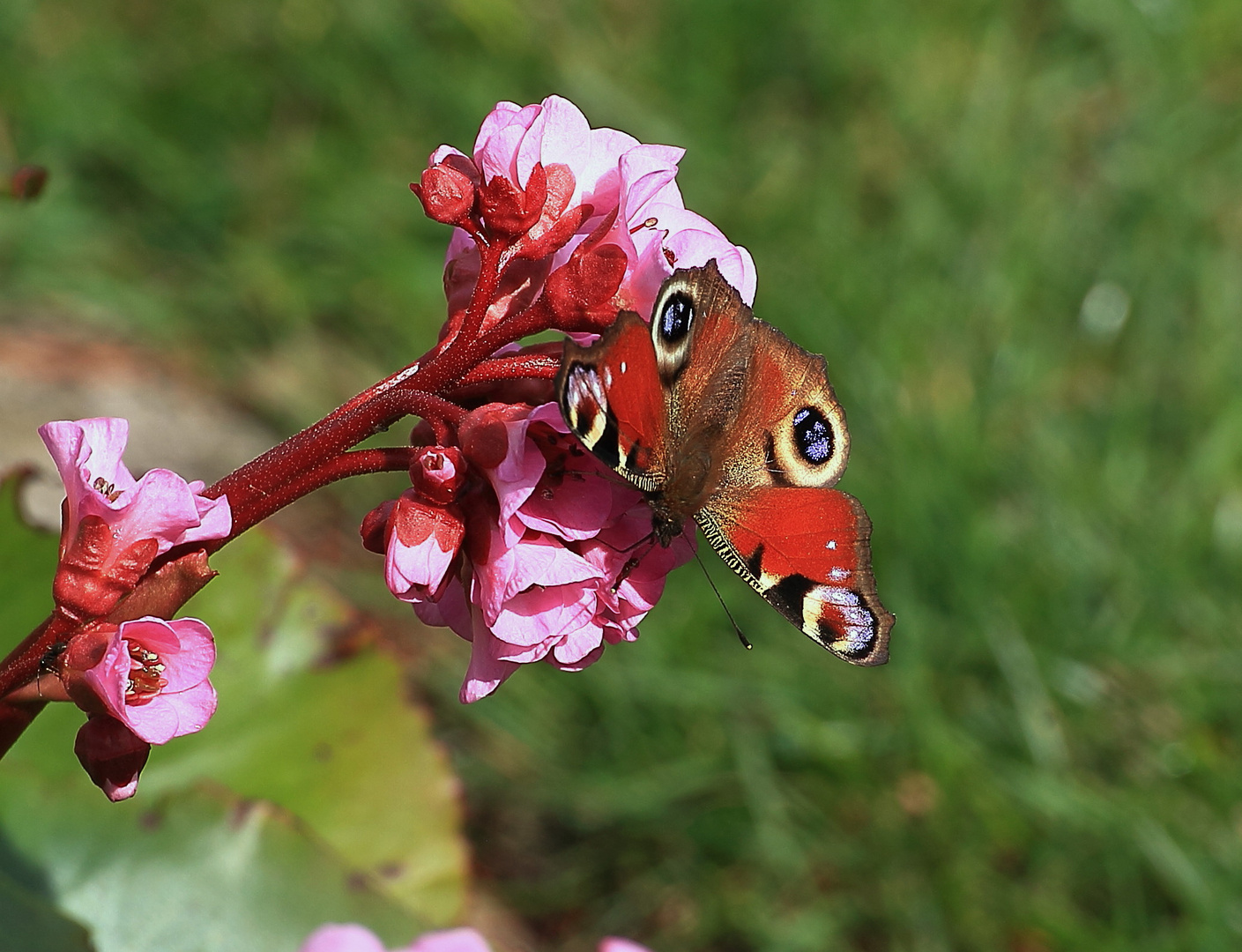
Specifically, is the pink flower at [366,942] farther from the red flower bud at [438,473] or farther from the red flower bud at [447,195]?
the red flower bud at [447,195]

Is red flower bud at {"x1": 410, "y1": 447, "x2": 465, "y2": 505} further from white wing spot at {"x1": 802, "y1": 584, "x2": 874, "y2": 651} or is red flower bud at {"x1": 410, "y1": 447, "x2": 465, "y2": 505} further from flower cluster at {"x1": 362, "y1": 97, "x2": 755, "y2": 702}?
white wing spot at {"x1": 802, "y1": 584, "x2": 874, "y2": 651}

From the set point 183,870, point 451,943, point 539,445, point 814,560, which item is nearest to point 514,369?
point 539,445

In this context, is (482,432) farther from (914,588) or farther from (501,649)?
(914,588)

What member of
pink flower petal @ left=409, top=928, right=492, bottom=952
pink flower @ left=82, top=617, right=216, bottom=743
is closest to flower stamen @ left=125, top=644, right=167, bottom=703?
pink flower @ left=82, top=617, right=216, bottom=743

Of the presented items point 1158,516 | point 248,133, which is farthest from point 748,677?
point 248,133

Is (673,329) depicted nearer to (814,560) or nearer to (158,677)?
(814,560)

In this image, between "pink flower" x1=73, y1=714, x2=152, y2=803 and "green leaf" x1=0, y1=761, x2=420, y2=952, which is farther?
"green leaf" x1=0, y1=761, x2=420, y2=952
